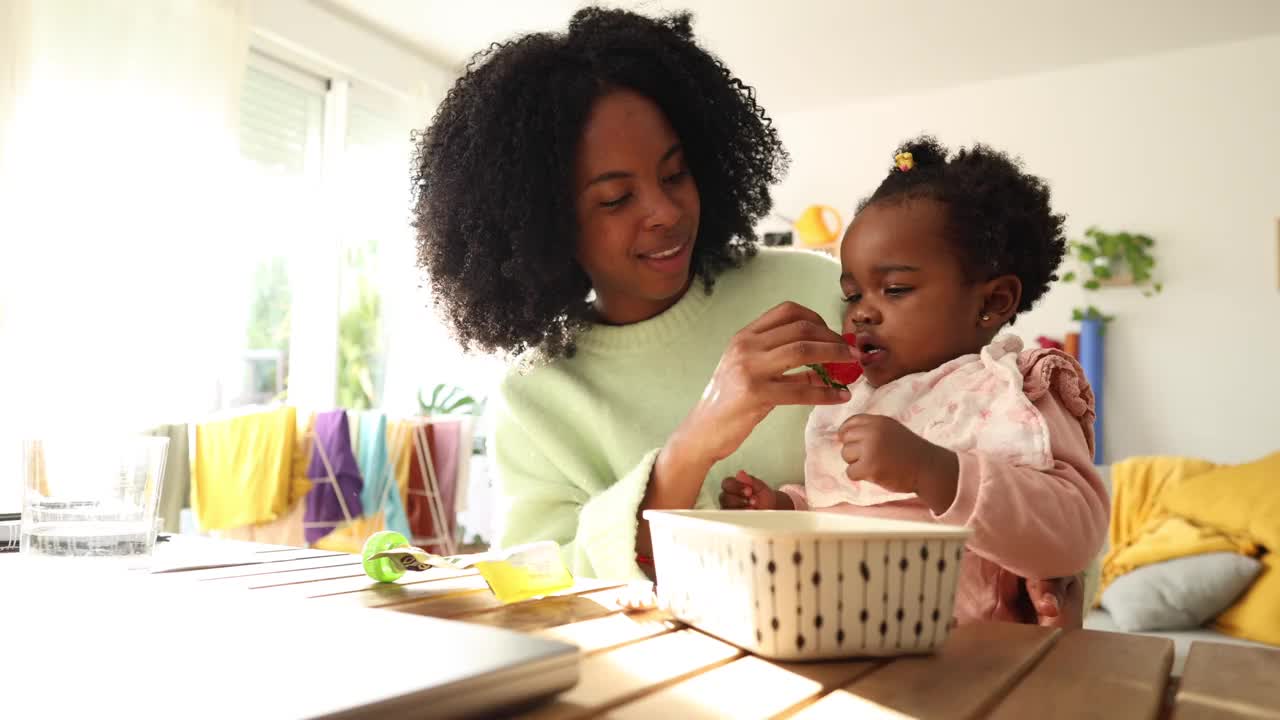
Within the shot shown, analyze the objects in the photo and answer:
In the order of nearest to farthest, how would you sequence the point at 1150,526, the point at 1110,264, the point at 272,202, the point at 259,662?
1. the point at 259,662
2. the point at 1150,526
3. the point at 272,202
4. the point at 1110,264

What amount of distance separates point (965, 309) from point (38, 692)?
1008 millimetres

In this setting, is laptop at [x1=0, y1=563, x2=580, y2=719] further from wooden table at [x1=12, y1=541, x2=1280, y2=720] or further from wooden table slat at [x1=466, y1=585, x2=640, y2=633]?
wooden table slat at [x1=466, y1=585, x2=640, y2=633]

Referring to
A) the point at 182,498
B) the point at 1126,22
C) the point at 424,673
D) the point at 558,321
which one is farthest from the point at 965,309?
the point at 1126,22

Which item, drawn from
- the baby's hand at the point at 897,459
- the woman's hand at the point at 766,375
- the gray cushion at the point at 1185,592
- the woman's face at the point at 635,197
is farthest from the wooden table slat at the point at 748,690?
the gray cushion at the point at 1185,592

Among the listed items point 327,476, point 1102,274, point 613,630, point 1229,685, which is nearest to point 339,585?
point 613,630

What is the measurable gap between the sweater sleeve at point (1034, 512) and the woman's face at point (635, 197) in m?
0.58

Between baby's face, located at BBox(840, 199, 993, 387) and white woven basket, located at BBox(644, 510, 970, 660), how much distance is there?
0.59m

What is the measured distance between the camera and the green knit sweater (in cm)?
146

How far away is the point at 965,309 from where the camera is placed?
119 centimetres

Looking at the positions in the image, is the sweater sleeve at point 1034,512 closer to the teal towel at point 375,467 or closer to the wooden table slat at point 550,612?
the wooden table slat at point 550,612

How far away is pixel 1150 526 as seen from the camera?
3625mm

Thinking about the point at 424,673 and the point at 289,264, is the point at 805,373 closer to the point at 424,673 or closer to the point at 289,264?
the point at 424,673

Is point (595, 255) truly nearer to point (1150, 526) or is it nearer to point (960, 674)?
point (960, 674)

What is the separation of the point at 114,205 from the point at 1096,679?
3.84 m
